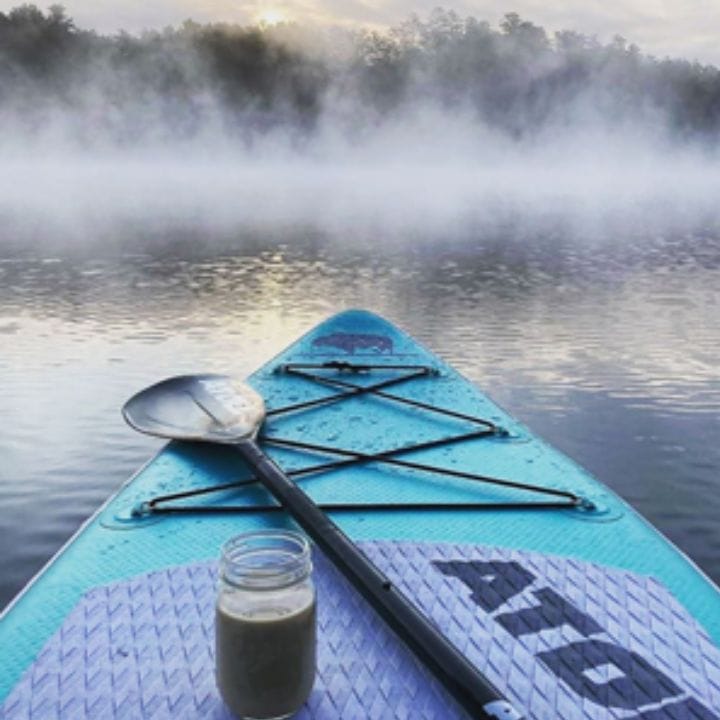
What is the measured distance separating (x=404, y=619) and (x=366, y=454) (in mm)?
1786

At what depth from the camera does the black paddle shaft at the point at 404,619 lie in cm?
185

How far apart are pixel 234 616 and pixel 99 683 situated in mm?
551

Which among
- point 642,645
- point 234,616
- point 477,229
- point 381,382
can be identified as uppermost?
point 234,616

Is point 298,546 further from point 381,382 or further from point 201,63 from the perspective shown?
point 201,63

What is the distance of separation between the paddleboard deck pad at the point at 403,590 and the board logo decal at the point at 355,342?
6.11 ft

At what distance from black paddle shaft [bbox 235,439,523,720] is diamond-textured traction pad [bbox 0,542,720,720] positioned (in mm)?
52

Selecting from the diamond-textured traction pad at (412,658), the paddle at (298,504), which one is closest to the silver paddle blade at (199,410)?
the paddle at (298,504)

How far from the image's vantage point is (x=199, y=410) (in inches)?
171

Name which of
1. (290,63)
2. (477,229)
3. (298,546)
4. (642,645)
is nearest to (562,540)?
(642,645)

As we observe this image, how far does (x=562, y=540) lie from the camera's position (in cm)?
303

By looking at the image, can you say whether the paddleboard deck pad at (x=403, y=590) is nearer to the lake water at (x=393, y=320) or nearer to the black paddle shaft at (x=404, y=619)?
the black paddle shaft at (x=404, y=619)

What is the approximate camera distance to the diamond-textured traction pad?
198 centimetres

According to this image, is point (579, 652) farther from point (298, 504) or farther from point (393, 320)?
point (393, 320)

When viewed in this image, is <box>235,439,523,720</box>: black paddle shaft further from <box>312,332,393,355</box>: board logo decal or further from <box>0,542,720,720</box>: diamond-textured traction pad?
<box>312,332,393,355</box>: board logo decal
